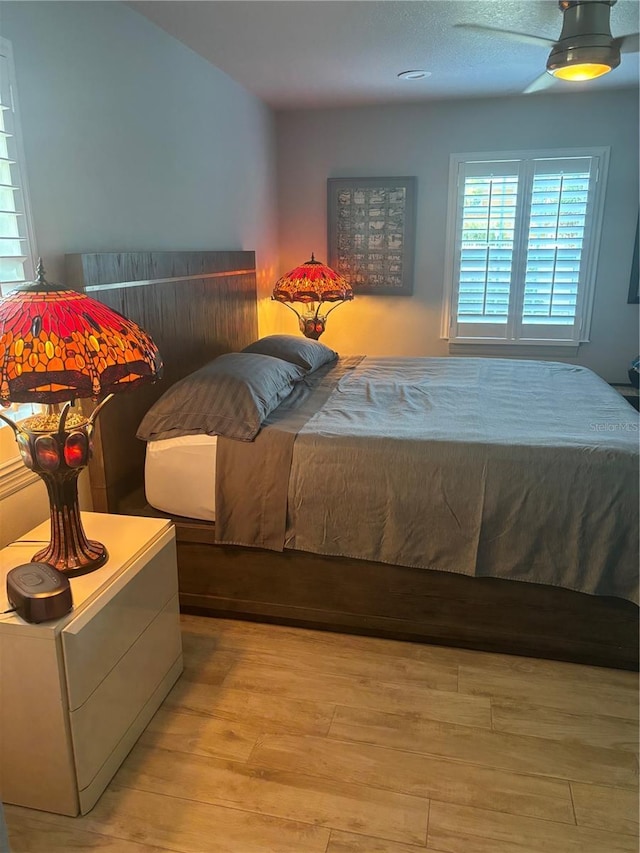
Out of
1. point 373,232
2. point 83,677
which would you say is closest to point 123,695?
point 83,677

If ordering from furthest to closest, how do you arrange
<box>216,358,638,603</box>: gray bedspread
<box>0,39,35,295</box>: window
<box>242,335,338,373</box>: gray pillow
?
<box>242,335,338,373</box>: gray pillow → <box>216,358,638,603</box>: gray bedspread → <box>0,39,35,295</box>: window

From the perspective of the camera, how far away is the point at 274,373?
105 inches

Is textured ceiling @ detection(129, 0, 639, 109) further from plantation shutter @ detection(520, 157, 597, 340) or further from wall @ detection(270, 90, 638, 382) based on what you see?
plantation shutter @ detection(520, 157, 597, 340)

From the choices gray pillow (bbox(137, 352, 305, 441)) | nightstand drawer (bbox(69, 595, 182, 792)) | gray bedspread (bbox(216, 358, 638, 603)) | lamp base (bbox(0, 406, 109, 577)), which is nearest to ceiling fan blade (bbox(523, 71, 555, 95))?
gray bedspread (bbox(216, 358, 638, 603))

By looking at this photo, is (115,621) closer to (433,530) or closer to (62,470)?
(62,470)

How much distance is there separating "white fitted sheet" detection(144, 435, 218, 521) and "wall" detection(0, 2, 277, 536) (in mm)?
475

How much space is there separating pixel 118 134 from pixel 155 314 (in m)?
0.74

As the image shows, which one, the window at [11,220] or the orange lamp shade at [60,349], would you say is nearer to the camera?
the orange lamp shade at [60,349]

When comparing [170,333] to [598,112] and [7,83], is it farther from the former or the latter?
[598,112]

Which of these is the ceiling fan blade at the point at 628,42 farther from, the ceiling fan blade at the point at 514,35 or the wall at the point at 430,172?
the wall at the point at 430,172

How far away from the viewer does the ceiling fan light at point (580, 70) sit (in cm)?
241

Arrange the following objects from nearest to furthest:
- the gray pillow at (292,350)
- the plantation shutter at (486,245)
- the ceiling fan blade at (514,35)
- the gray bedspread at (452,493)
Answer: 1. the gray bedspread at (452,493)
2. the ceiling fan blade at (514,35)
3. the gray pillow at (292,350)
4. the plantation shutter at (486,245)

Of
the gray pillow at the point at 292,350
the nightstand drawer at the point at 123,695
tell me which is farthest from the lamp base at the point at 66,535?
the gray pillow at the point at 292,350

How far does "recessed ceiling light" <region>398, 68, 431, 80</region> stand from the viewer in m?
3.39
